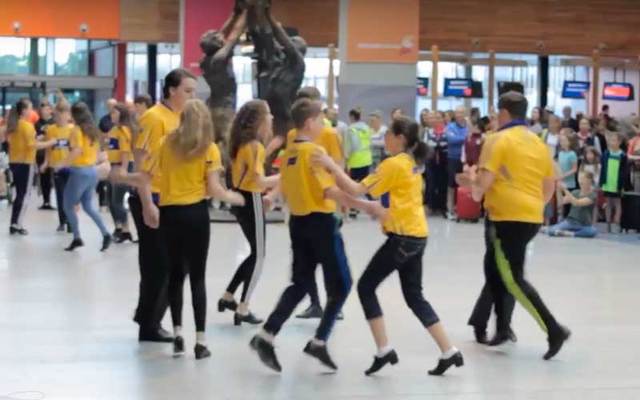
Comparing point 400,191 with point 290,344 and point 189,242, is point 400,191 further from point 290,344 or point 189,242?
point 290,344

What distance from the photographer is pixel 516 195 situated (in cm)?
787

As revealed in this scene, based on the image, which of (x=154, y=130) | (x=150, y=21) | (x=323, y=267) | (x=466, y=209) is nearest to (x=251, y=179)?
(x=154, y=130)

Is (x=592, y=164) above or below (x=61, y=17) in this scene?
below

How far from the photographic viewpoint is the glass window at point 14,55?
3002cm

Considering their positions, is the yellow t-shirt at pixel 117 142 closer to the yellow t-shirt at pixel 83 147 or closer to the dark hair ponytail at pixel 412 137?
the yellow t-shirt at pixel 83 147

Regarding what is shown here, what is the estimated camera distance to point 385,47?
26688mm

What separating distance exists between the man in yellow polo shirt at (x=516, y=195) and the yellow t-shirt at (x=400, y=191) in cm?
75

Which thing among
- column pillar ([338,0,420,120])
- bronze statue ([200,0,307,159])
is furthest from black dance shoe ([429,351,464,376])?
column pillar ([338,0,420,120])

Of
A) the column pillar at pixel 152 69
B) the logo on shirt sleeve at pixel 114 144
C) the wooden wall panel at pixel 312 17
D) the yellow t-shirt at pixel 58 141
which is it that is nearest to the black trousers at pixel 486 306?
the logo on shirt sleeve at pixel 114 144

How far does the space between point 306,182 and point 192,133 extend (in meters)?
0.75

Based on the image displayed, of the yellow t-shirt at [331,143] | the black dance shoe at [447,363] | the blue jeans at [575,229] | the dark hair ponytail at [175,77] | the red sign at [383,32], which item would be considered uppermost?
the red sign at [383,32]

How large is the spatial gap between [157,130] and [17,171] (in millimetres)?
8110

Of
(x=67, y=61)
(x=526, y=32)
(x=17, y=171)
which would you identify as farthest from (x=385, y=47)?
(x=17, y=171)

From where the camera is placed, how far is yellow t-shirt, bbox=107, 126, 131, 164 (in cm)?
1324
